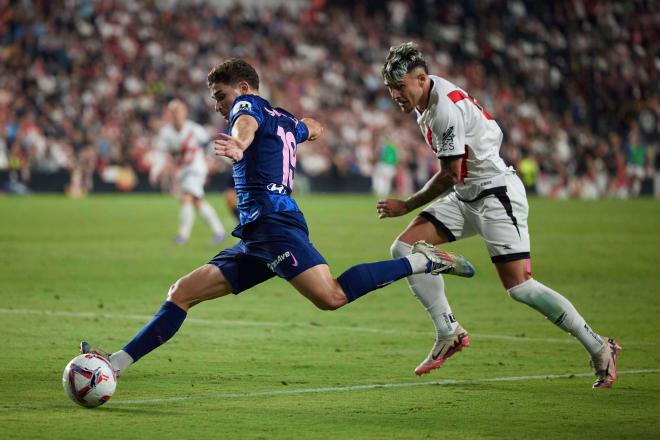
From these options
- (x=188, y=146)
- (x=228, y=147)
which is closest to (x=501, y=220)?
(x=228, y=147)

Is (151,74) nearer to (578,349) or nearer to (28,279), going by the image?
(28,279)

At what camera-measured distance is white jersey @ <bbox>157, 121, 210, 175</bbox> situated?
20938mm

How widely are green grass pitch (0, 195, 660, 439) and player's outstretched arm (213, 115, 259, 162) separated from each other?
5.29ft

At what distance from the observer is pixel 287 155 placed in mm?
7844

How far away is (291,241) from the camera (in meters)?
7.62

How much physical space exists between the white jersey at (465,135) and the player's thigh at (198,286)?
72.1 inches

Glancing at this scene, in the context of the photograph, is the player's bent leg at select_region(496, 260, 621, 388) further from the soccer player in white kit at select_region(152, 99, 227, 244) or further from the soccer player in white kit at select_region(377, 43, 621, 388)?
the soccer player in white kit at select_region(152, 99, 227, 244)

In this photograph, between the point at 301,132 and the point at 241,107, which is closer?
the point at 241,107

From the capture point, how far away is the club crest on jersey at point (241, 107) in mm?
7398

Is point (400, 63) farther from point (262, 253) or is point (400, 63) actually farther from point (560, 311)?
point (560, 311)

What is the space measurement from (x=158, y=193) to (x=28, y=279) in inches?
1000

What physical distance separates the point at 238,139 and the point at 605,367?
3.12 metres

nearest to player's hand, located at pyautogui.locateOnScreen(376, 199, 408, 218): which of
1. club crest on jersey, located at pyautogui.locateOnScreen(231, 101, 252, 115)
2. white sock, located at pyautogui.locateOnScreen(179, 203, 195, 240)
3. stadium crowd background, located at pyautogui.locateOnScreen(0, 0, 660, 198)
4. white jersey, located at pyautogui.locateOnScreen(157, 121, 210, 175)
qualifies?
club crest on jersey, located at pyautogui.locateOnScreen(231, 101, 252, 115)

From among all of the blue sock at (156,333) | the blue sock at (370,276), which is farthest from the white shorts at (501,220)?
the blue sock at (156,333)
